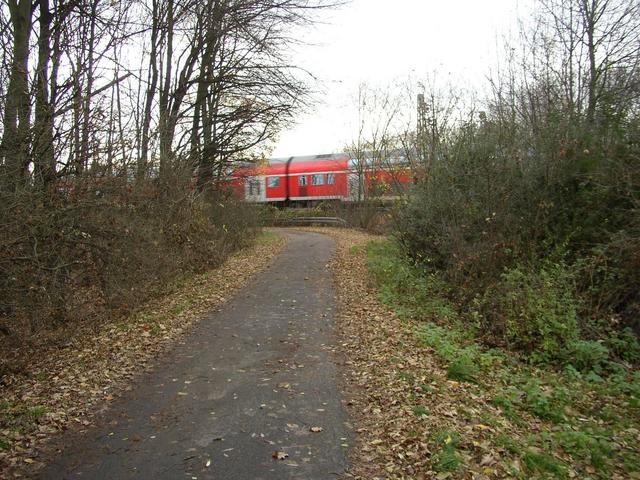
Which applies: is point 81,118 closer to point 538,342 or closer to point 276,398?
point 276,398

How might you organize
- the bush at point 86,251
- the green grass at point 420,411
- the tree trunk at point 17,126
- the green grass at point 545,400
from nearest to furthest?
the green grass at point 545,400, the green grass at point 420,411, the bush at point 86,251, the tree trunk at point 17,126

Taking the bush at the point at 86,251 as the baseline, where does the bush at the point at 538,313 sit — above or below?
below

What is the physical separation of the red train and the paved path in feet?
61.2

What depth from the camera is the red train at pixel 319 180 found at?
2630 centimetres

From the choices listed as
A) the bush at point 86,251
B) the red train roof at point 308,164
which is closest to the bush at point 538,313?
the bush at point 86,251

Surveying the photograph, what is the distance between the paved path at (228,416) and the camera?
4004 mm

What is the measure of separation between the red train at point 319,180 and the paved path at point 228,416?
734 inches

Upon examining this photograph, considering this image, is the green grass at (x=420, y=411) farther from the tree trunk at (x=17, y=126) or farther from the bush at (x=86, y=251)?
the tree trunk at (x=17, y=126)

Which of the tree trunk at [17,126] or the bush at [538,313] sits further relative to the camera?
the bush at [538,313]

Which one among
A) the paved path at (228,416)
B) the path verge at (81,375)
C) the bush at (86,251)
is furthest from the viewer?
the bush at (86,251)

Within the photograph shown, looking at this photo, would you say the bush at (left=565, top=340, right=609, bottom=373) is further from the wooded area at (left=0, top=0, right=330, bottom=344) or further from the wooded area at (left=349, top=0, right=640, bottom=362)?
the wooded area at (left=0, top=0, right=330, bottom=344)

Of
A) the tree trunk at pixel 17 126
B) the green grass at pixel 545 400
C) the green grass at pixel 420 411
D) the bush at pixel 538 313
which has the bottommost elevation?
the green grass at pixel 545 400

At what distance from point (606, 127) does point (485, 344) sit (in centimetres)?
516

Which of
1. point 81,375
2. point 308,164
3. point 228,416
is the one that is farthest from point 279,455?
point 308,164
